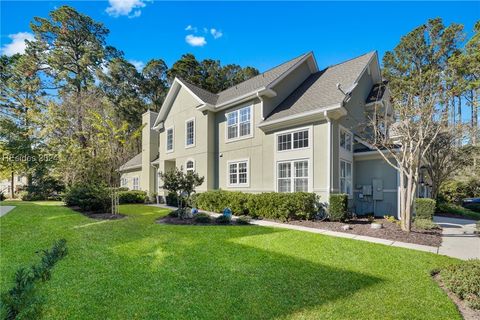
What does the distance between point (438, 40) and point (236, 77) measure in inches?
908

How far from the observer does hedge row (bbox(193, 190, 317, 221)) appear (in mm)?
11227

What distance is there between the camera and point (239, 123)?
51.3 feet

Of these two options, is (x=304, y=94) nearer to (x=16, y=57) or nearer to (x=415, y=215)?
(x=415, y=215)

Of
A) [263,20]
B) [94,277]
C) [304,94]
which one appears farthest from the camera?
[304,94]

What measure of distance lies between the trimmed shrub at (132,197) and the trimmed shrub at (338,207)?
592 inches

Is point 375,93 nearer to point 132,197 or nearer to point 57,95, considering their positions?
point 132,197

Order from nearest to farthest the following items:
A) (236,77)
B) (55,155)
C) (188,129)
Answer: (188,129) < (55,155) < (236,77)

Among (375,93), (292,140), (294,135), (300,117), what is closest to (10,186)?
(292,140)

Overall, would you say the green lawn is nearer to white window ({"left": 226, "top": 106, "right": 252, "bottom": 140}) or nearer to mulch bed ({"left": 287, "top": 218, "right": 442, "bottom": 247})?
mulch bed ({"left": 287, "top": 218, "right": 442, "bottom": 247})

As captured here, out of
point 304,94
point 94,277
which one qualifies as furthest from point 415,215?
point 94,277

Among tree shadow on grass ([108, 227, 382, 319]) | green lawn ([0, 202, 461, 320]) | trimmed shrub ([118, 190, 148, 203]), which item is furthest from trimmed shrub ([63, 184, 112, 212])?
tree shadow on grass ([108, 227, 382, 319])

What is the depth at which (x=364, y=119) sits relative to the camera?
15.8 metres

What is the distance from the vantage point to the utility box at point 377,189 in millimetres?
13555

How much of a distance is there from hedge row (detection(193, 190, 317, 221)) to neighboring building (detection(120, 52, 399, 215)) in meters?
1.09
